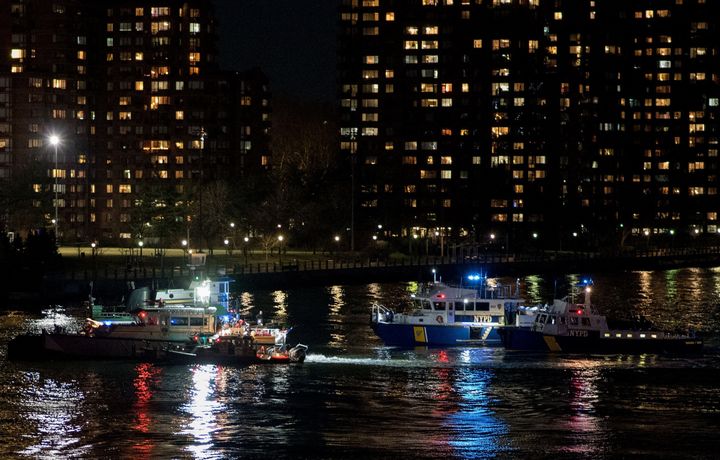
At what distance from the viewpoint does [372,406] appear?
57.7 meters

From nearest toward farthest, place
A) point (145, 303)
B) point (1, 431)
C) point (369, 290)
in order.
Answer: point (1, 431) → point (145, 303) → point (369, 290)

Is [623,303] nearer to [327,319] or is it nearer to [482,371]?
[327,319]

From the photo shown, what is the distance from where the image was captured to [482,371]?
68.5 m

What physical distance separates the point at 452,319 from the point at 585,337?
28.5 ft

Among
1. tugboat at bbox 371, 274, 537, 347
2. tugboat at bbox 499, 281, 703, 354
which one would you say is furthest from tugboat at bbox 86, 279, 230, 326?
tugboat at bbox 499, 281, 703, 354

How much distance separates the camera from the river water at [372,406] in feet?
161

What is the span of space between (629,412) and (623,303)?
202 feet

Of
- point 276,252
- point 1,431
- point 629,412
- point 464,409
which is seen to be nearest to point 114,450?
point 1,431

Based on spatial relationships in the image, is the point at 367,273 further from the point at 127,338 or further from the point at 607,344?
the point at 127,338

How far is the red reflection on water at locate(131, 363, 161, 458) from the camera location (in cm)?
4840

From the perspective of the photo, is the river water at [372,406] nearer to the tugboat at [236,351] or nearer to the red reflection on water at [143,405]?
the red reflection on water at [143,405]

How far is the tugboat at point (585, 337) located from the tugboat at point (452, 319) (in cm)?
173

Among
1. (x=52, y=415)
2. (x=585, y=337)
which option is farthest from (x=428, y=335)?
(x=52, y=415)

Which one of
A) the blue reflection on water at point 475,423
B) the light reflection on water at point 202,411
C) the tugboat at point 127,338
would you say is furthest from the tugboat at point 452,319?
the light reflection on water at point 202,411
